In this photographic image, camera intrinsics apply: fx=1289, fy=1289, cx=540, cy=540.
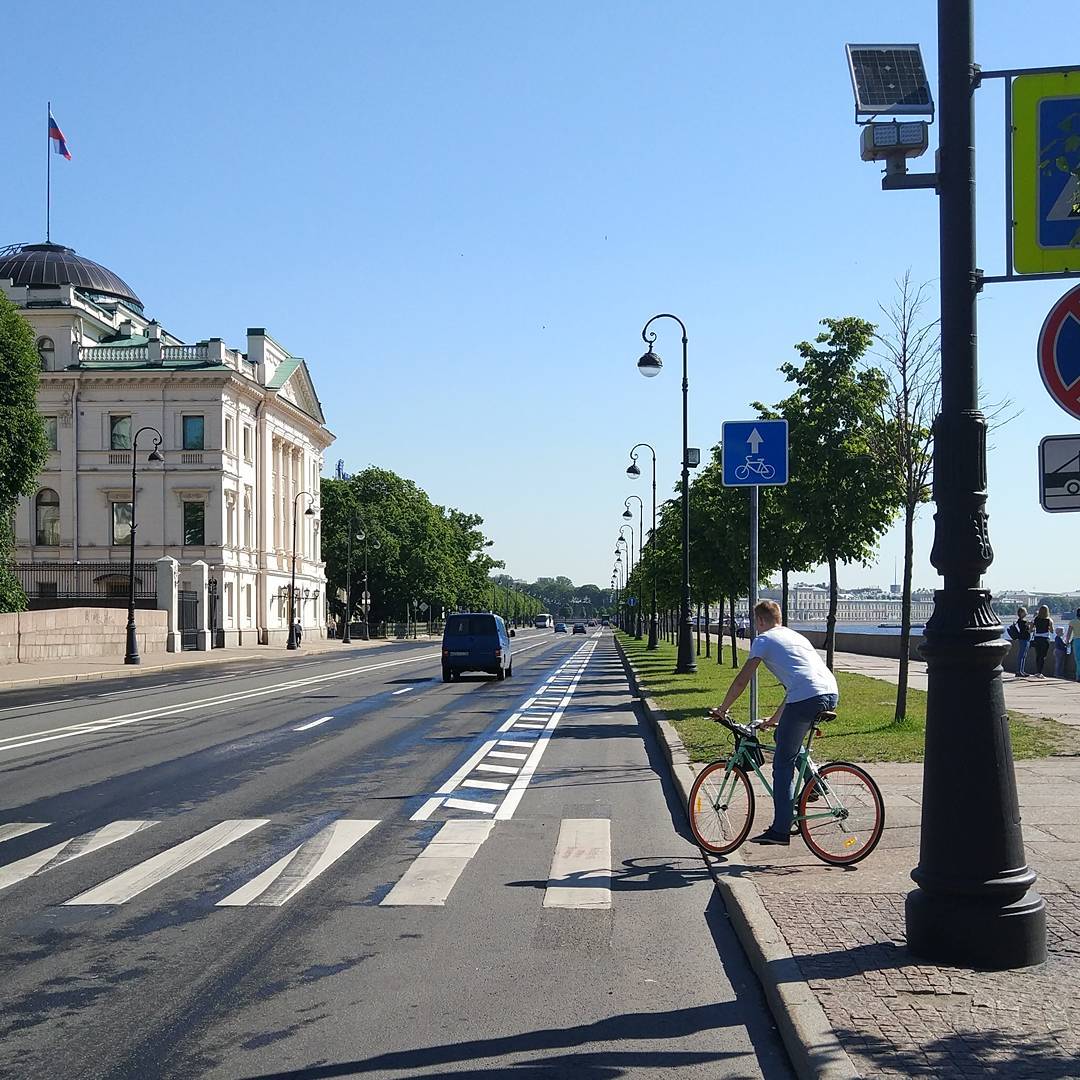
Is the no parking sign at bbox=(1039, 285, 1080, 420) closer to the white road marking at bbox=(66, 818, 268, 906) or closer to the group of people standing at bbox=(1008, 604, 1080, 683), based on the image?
the white road marking at bbox=(66, 818, 268, 906)

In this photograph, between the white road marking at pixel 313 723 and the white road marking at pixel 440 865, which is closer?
the white road marking at pixel 440 865

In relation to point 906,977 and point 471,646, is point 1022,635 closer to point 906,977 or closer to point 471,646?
point 471,646

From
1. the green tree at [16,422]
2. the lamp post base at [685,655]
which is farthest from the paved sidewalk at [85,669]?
the lamp post base at [685,655]

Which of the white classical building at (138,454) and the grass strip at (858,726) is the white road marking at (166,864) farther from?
the white classical building at (138,454)

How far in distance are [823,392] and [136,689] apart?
19206mm

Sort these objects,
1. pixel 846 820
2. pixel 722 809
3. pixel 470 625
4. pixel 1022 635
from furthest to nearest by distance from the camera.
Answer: pixel 470 625 < pixel 1022 635 < pixel 722 809 < pixel 846 820

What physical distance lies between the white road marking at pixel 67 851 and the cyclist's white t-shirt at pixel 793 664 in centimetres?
510

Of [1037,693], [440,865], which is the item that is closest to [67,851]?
[440,865]

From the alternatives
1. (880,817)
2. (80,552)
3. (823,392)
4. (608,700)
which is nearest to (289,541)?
(80,552)

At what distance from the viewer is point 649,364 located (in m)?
29.5

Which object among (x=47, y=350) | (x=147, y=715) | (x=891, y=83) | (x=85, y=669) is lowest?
(x=85, y=669)

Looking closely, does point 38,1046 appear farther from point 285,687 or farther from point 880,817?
point 285,687

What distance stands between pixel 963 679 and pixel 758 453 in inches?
332

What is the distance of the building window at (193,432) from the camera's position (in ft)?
250
